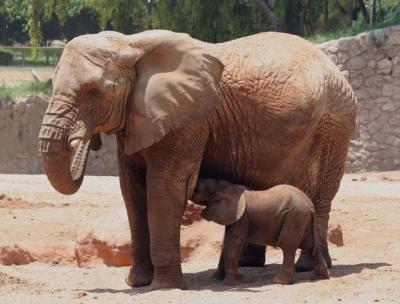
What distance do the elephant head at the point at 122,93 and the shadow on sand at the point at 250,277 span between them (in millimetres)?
1195

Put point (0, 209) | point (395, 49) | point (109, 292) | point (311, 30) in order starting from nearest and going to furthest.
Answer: point (109, 292) → point (0, 209) → point (395, 49) → point (311, 30)

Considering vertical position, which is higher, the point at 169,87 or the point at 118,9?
the point at 169,87

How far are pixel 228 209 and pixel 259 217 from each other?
238 millimetres

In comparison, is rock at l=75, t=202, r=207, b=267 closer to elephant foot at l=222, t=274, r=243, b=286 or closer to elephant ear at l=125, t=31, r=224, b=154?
elephant foot at l=222, t=274, r=243, b=286

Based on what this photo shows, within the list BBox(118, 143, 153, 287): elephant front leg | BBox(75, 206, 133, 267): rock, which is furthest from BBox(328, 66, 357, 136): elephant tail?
BBox(75, 206, 133, 267): rock

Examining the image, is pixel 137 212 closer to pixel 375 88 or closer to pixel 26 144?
pixel 375 88

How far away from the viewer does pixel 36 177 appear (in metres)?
19.7

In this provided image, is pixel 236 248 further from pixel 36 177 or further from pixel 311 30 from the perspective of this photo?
pixel 311 30

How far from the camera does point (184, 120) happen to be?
8.84 m

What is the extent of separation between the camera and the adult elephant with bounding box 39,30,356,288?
8555mm

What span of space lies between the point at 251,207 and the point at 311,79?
44.4 inches

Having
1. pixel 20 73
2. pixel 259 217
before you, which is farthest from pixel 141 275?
pixel 20 73

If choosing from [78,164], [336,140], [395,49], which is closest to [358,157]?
[395,49]

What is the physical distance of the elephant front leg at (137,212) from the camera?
938 centimetres
